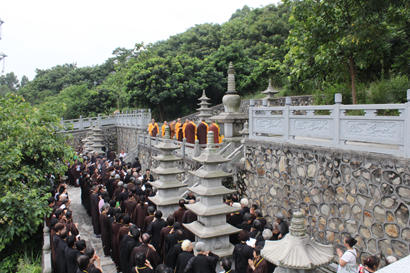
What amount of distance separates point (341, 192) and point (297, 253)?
368cm

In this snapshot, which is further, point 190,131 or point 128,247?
point 190,131

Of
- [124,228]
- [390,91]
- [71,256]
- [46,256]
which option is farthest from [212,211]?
[390,91]

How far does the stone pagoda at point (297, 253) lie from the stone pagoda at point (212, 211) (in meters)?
4.02

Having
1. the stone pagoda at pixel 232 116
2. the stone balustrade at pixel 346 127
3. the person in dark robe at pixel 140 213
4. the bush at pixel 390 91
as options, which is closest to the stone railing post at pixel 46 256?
the person in dark robe at pixel 140 213

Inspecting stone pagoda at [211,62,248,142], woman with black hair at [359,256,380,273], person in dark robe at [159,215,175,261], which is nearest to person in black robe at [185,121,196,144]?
stone pagoda at [211,62,248,142]

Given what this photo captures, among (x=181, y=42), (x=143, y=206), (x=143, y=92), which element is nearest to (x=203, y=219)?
(x=143, y=206)

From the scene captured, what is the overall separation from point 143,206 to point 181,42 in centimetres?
3034

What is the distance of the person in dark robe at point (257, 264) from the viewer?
535 cm

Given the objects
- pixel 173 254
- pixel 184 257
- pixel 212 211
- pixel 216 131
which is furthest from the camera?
pixel 216 131

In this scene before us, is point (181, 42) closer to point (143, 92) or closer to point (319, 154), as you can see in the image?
point (143, 92)

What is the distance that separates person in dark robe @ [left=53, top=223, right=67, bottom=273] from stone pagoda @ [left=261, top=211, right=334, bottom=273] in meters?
5.01

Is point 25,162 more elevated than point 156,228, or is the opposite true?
point 25,162

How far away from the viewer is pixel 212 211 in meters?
7.30

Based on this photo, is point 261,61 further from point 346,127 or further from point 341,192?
point 341,192
